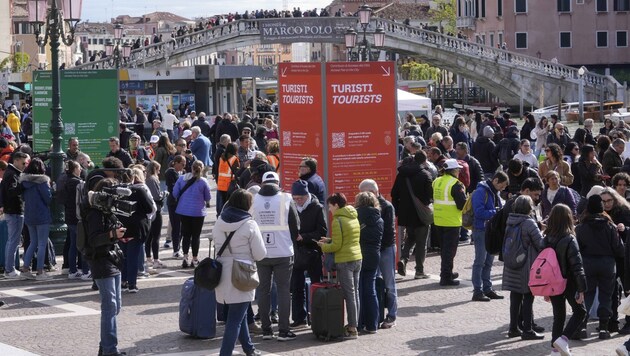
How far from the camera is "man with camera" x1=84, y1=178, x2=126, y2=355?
476 inches

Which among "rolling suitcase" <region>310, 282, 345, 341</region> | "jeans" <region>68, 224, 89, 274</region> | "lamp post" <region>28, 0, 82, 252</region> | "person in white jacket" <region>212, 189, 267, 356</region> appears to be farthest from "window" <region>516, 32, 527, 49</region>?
"person in white jacket" <region>212, 189, 267, 356</region>

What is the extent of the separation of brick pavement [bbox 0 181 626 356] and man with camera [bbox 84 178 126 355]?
0.69m

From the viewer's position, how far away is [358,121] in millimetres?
16453

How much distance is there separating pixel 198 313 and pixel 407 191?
455 cm

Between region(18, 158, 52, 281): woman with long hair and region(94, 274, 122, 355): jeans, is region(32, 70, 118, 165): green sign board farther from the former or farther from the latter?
region(94, 274, 122, 355): jeans

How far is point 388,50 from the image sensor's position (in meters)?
79.2

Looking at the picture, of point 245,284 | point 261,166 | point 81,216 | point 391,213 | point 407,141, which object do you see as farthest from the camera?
point 407,141

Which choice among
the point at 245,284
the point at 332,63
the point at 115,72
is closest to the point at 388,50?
the point at 115,72

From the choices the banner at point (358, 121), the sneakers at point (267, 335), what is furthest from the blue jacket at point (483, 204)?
the sneakers at point (267, 335)

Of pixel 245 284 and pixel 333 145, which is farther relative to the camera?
pixel 333 145

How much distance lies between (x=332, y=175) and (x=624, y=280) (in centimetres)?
444

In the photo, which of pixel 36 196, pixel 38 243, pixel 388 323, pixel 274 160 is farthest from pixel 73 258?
pixel 388 323

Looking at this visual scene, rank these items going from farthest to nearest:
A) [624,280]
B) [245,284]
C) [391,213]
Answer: [391,213] < [624,280] < [245,284]

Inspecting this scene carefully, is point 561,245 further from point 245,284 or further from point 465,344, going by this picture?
point 245,284
